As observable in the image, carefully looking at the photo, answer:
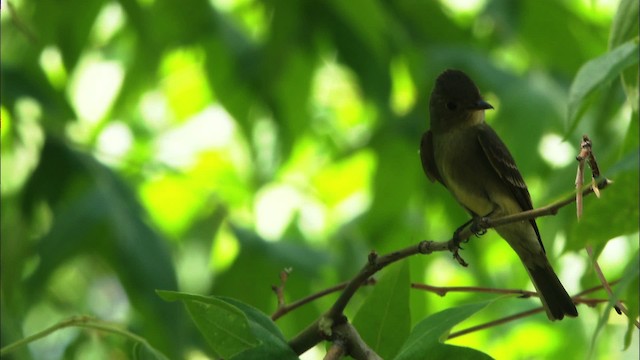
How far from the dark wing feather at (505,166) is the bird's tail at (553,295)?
9cm

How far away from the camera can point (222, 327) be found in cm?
165

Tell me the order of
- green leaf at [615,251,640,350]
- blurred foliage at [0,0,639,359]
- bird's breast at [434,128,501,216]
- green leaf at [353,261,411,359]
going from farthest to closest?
1. blurred foliage at [0,0,639,359]
2. bird's breast at [434,128,501,216]
3. green leaf at [353,261,411,359]
4. green leaf at [615,251,640,350]

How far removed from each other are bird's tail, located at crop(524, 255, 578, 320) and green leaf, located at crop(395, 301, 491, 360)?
0.62m

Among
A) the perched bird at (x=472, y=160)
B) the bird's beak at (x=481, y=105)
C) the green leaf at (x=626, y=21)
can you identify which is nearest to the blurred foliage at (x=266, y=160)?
the perched bird at (x=472, y=160)

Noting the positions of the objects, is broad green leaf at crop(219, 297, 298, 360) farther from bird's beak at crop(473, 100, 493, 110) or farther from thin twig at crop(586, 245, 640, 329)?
bird's beak at crop(473, 100, 493, 110)

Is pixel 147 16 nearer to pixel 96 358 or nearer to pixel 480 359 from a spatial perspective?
pixel 96 358

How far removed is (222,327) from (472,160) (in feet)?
4.77

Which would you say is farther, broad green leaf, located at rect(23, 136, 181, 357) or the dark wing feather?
broad green leaf, located at rect(23, 136, 181, 357)

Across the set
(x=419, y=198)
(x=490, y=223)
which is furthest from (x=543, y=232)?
(x=490, y=223)

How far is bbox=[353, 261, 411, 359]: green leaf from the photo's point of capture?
5.85 ft

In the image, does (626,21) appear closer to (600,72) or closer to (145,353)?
(600,72)

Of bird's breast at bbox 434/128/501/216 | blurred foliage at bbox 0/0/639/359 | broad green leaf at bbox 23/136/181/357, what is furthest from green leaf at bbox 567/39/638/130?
broad green leaf at bbox 23/136/181/357

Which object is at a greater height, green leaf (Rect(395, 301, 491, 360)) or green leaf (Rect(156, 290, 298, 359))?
green leaf (Rect(156, 290, 298, 359))

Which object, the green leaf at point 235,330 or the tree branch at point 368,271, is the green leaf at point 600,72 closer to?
the tree branch at point 368,271
